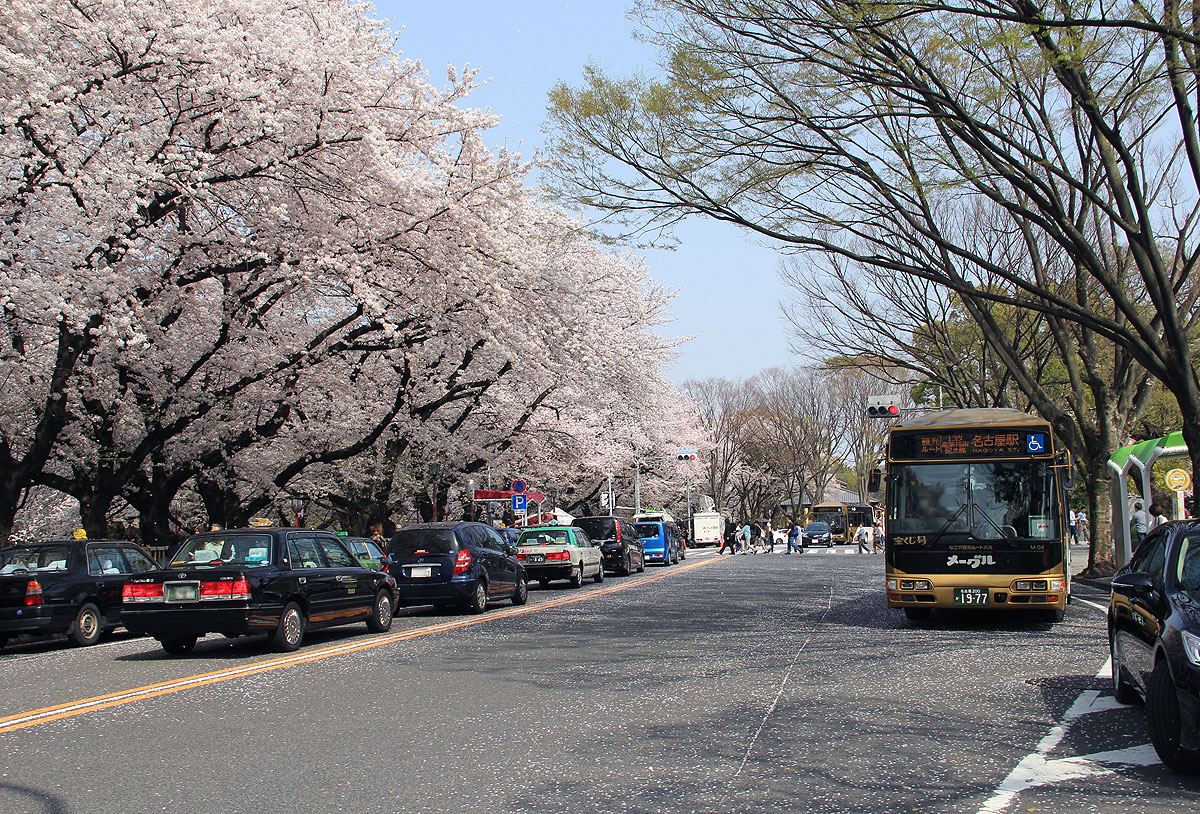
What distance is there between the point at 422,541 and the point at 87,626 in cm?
543

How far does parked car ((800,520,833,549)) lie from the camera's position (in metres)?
64.2

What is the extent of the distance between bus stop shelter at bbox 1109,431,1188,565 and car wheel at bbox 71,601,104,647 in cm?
1879

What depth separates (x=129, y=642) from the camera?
16.0 meters

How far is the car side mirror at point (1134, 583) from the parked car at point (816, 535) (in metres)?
56.2

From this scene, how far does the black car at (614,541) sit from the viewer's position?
33.2 metres

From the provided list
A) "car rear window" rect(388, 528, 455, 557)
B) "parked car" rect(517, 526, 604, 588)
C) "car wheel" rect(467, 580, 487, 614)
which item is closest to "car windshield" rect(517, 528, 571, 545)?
"parked car" rect(517, 526, 604, 588)

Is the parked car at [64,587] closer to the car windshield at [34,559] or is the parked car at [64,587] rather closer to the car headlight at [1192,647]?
the car windshield at [34,559]

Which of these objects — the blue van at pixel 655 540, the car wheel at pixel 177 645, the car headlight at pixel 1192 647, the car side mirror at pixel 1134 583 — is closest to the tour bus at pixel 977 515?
the car side mirror at pixel 1134 583

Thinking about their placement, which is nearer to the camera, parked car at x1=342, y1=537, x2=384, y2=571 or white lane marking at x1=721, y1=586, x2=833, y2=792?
white lane marking at x1=721, y1=586, x2=833, y2=792

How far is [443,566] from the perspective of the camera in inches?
725

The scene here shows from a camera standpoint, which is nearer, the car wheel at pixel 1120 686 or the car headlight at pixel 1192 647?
the car headlight at pixel 1192 647

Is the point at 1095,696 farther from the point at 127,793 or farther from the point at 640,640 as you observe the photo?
the point at 127,793

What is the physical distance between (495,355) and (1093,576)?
52.0 ft

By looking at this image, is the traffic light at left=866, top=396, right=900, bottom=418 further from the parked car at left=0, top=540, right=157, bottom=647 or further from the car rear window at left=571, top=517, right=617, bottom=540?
the parked car at left=0, top=540, right=157, bottom=647
